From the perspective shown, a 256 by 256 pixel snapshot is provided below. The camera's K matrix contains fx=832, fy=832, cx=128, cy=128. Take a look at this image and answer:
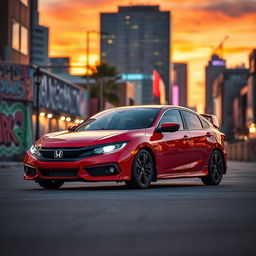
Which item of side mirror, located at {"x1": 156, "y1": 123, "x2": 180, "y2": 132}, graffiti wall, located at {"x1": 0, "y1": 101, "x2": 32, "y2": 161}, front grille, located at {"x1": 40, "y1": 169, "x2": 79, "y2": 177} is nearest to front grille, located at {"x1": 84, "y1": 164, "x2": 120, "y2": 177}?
front grille, located at {"x1": 40, "y1": 169, "x2": 79, "y2": 177}

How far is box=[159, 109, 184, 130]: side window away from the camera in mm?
15556

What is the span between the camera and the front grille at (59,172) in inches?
544

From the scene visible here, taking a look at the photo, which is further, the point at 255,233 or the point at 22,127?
the point at 22,127

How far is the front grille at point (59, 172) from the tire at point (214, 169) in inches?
138

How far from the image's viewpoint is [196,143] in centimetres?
1609

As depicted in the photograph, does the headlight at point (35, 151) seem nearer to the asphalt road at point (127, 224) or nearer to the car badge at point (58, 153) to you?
the car badge at point (58, 153)

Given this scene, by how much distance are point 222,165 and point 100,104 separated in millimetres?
61407

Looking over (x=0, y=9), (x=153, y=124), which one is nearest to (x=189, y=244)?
(x=153, y=124)

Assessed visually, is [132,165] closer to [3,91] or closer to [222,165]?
[222,165]

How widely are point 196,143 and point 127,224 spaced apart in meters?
8.15

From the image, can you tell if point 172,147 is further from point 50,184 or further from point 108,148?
point 50,184

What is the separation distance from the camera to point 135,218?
870 cm

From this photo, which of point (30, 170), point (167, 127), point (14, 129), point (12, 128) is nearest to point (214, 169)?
point (167, 127)

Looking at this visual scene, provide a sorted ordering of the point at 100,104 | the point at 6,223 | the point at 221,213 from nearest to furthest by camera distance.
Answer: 1. the point at 6,223
2. the point at 221,213
3. the point at 100,104
